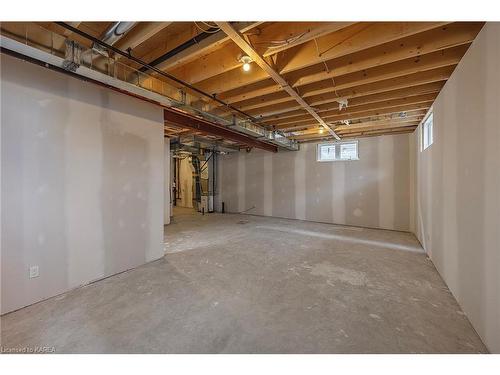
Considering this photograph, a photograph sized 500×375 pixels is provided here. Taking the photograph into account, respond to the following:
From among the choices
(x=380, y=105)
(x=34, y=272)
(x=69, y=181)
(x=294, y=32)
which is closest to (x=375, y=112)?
(x=380, y=105)

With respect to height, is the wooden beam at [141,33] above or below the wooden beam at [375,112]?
above

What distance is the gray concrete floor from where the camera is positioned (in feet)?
4.70

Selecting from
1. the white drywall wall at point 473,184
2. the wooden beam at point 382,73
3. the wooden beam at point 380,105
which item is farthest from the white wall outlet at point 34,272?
the wooden beam at point 380,105

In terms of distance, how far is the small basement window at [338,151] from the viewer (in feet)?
18.1

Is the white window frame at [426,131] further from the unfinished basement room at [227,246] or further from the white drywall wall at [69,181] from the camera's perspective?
the white drywall wall at [69,181]

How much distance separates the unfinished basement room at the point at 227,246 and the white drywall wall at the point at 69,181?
13 millimetres

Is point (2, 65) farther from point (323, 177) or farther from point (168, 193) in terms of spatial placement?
point (323, 177)

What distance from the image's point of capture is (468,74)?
1.77 m

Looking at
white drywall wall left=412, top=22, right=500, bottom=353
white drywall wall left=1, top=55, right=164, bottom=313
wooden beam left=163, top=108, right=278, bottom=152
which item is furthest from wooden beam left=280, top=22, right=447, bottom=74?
white drywall wall left=1, top=55, right=164, bottom=313

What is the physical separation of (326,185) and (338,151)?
3.26ft

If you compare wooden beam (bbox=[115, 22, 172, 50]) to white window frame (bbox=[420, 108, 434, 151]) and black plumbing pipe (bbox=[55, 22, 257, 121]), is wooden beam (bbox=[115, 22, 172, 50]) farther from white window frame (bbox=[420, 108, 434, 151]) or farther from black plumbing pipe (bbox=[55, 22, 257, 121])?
white window frame (bbox=[420, 108, 434, 151])

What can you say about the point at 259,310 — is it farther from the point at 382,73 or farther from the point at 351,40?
the point at 382,73

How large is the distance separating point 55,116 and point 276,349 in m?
2.85
